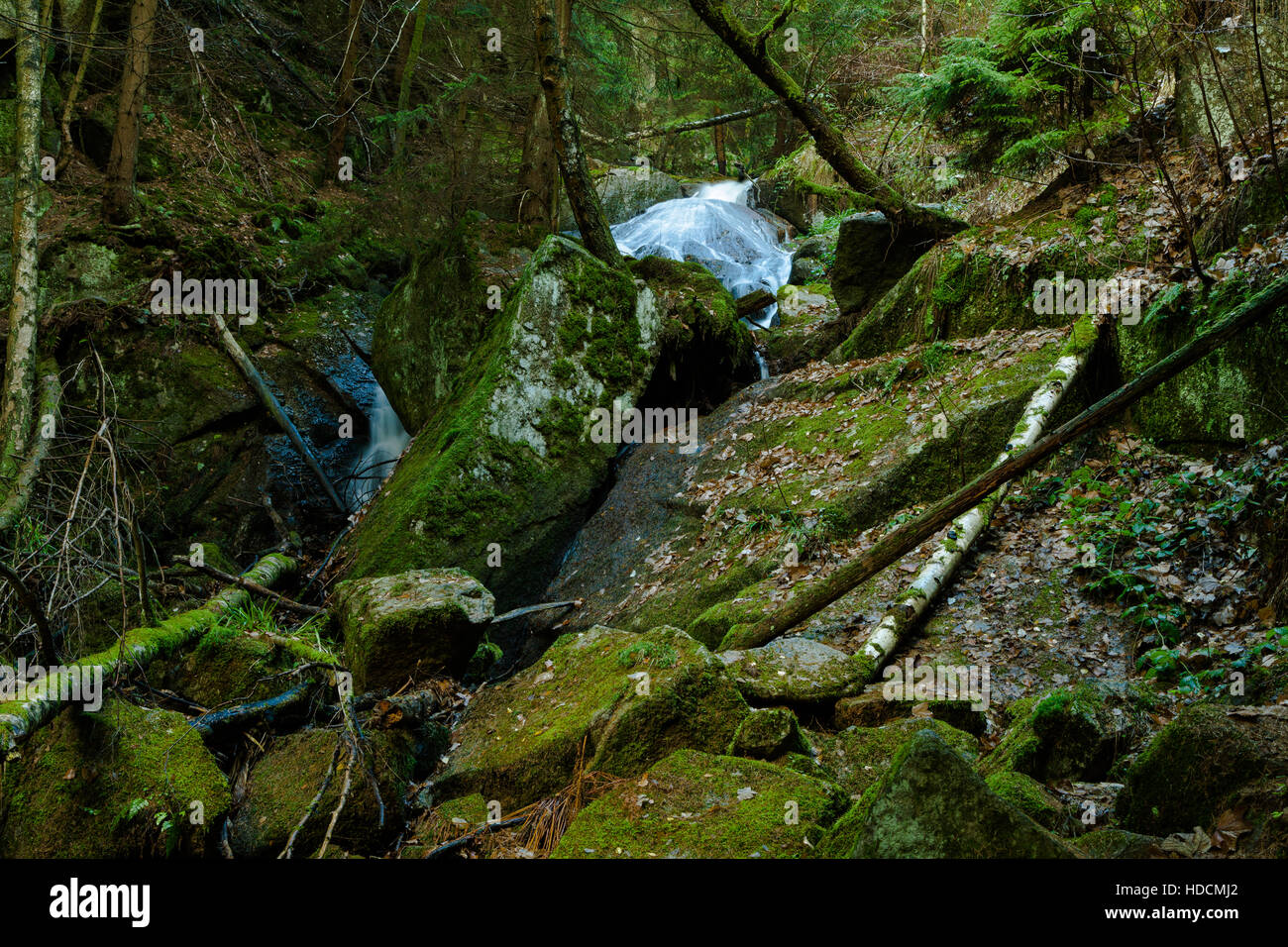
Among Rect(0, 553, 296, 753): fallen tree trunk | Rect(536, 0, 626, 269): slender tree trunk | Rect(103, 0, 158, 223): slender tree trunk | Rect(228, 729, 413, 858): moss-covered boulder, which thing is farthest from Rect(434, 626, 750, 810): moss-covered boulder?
Rect(103, 0, 158, 223): slender tree trunk

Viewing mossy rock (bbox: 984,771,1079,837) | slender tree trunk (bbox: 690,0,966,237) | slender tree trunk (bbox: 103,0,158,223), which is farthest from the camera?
slender tree trunk (bbox: 103,0,158,223)

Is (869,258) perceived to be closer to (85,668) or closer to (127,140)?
(85,668)

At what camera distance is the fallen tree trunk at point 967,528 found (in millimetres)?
5262

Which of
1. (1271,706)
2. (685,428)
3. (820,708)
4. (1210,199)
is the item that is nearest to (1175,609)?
(1271,706)

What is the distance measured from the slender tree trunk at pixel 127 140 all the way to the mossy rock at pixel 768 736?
13851 mm

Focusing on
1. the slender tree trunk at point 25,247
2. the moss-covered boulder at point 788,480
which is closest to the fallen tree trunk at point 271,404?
the slender tree trunk at point 25,247

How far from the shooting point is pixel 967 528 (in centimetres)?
606

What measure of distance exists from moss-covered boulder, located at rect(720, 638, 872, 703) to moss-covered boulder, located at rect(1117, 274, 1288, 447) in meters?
3.78

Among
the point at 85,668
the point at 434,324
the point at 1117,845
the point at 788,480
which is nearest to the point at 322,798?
the point at 85,668

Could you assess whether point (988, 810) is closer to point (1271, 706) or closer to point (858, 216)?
point (1271, 706)

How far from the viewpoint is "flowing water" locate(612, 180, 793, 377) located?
18016mm

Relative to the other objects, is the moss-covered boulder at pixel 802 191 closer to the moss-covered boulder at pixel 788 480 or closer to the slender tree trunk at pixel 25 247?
the moss-covered boulder at pixel 788 480

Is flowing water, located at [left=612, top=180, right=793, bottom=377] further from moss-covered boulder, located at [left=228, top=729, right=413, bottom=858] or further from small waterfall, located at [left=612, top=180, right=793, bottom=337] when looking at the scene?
moss-covered boulder, located at [left=228, top=729, right=413, bottom=858]
